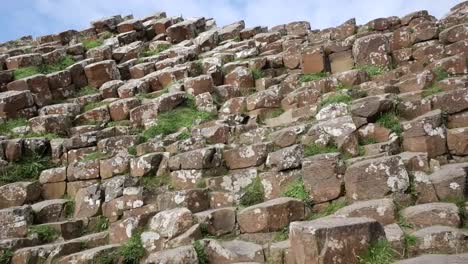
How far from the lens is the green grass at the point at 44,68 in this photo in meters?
18.0

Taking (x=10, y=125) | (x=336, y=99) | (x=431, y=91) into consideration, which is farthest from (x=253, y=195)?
(x=10, y=125)

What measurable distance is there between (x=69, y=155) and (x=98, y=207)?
2759mm

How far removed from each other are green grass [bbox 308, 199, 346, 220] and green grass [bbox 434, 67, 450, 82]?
215 inches

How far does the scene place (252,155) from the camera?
34.1 feet

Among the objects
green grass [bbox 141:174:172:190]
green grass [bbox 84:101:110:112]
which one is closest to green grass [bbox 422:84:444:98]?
green grass [bbox 141:174:172:190]

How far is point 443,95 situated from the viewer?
34.1 ft

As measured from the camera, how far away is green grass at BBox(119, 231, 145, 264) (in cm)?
820

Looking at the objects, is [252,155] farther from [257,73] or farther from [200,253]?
[257,73]

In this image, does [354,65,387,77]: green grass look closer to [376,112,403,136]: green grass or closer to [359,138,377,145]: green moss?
[376,112,403,136]: green grass

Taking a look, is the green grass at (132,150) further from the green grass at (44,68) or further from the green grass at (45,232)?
the green grass at (44,68)

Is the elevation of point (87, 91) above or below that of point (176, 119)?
above

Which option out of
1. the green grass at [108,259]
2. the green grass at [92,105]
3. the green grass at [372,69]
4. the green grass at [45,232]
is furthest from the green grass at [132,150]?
→ the green grass at [372,69]

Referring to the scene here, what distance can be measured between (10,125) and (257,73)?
8002mm

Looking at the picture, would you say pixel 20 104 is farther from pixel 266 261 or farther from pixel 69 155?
pixel 266 261
